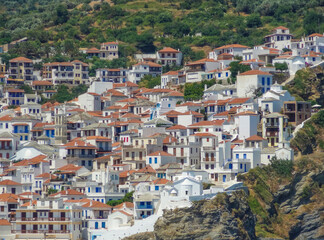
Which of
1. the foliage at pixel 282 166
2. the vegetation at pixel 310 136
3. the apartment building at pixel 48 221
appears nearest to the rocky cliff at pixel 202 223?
the apartment building at pixel 48 221

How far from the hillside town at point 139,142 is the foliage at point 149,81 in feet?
8.51

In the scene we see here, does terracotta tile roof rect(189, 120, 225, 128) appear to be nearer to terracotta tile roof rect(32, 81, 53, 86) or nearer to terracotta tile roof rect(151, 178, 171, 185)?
terracotta tile roof rect(151, 178, 171, 185)

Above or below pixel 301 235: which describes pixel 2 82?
above

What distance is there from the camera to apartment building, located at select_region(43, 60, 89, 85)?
13438 centimetres

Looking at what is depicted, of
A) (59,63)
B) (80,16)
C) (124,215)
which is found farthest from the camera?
(80,16)

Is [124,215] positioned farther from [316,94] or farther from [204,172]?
[316,94]

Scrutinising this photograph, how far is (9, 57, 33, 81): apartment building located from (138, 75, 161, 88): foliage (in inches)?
658

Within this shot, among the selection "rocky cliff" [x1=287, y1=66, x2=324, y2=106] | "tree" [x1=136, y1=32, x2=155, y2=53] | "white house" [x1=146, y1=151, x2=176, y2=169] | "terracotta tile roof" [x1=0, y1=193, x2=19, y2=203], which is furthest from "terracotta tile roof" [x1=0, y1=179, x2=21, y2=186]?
"tree" [x1=136, y1=32, x2=155, y2=53]

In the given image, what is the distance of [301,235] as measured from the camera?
89.9 m

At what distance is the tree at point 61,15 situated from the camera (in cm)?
16200

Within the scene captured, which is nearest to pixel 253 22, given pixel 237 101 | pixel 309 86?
pixel 309 86

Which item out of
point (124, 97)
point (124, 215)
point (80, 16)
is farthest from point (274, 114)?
point (80, 16)

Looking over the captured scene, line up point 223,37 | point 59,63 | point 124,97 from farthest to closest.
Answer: point 223,37
point 59,63
point 124,97

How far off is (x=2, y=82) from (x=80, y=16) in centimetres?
3376
